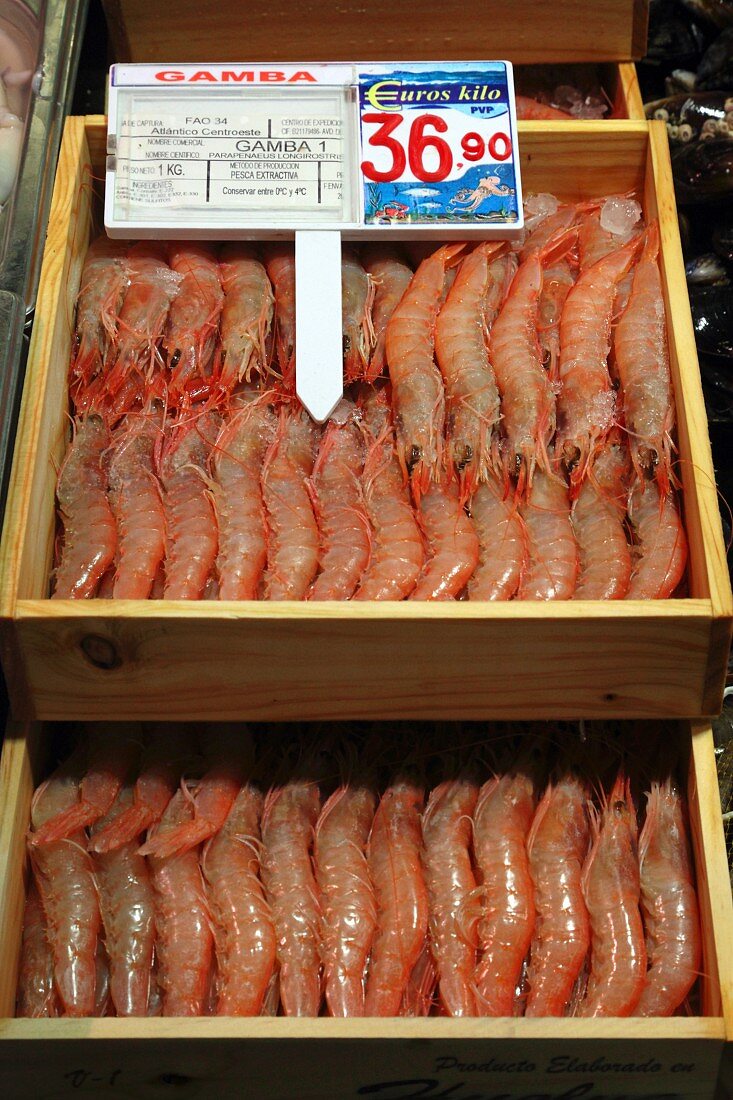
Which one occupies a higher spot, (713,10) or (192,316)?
(713,10)

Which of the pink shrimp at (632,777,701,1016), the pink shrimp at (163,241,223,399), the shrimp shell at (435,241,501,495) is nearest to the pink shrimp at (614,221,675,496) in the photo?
the shrimp shell at (435,241,501,495)

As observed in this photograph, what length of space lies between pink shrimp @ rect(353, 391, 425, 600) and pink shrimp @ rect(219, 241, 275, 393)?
0.80 ft

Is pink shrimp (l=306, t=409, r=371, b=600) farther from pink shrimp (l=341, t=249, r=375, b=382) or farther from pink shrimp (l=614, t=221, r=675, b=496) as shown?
pink shrimp (l=614, t=221, r=675, b=496)

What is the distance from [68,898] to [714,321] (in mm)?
1853

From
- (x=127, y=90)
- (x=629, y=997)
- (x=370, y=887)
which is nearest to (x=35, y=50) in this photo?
(x=127, y=90)

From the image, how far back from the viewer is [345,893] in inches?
72.9

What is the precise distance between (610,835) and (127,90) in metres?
1.71

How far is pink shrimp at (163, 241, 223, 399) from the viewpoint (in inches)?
81.5

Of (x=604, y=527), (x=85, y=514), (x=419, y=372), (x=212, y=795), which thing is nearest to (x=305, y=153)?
(x=419, y=372)

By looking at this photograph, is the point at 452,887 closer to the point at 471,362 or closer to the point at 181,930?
the point at 181,930

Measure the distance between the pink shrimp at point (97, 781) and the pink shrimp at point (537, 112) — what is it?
1.71m

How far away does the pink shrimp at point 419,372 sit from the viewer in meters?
1.92

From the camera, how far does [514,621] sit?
1.60 meters

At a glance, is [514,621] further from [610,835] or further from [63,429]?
[63,429]
